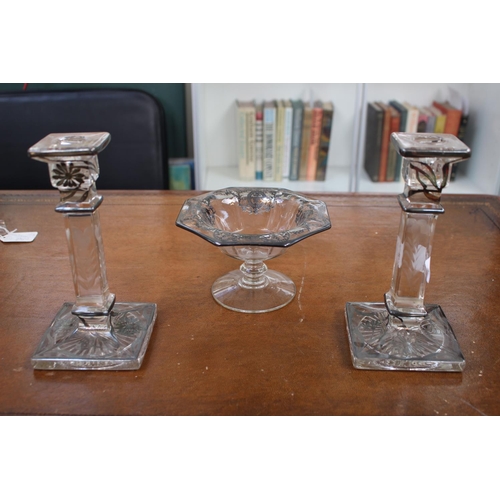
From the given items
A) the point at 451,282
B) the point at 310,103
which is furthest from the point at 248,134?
the point at 451,282

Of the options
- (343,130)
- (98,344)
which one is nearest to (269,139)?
(343,130)

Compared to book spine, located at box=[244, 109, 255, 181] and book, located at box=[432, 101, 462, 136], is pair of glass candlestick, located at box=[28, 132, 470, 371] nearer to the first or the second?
book spine, located at box=[244, 109, 255, 181]

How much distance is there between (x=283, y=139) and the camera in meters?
2.08

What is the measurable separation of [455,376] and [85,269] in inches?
22.2

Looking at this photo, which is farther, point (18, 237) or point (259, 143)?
point (259, 143)

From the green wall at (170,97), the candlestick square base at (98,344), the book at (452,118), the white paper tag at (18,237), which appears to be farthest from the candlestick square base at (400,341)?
the green wall at (170,97)

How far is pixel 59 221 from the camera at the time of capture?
131 centimetres

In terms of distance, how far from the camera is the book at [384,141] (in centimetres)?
204

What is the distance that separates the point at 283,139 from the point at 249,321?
4.21 ft

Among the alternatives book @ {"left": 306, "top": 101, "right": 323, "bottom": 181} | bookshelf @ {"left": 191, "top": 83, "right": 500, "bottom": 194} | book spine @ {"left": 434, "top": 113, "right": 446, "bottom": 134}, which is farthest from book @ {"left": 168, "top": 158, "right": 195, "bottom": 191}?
book spine @ {"left": 434, "top": 113, "right": 446, "bottom": 134}

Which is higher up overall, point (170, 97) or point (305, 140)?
point (170, 97)

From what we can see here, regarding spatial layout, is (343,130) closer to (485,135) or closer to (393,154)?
(393,154)

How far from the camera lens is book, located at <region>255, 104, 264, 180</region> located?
2051mm
